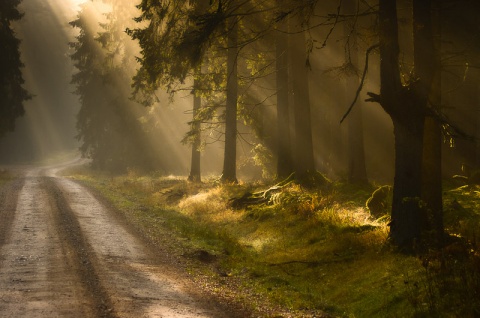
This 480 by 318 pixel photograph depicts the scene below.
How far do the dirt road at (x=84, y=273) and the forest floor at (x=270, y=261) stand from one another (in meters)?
0.03

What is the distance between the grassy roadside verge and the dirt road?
0.78 metres

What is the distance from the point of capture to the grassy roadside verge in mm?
8625

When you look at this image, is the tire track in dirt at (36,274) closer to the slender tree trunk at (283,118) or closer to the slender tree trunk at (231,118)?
the slender tree trunk at (231,118)

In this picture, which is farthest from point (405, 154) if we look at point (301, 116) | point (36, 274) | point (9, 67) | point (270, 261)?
point (9, 67)

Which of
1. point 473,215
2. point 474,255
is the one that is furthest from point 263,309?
point 473,215

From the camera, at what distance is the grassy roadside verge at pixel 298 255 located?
8.62m

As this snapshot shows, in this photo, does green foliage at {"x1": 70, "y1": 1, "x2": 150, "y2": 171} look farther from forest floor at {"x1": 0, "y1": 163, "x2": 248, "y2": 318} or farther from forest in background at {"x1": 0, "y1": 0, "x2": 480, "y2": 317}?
forest floor at {"x1": 0, "y1": 163, "x2": 248, "y2": 318}

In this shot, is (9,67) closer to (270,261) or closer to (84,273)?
(84,273)

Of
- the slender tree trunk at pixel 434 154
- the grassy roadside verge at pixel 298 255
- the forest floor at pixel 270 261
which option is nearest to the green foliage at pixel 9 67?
A: the forest floor at pixel 270 261

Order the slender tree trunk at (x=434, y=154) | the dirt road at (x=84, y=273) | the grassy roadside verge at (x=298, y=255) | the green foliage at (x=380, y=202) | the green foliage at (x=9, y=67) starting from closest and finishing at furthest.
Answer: the dirt road at (x=84, y=273) → the grassy roadside verge at (x=298, y=255) → the slender tree trunk at (x=434, y=154) → the green foliage at (x=380, y=202) → the green foliage at (x=9, y=67)

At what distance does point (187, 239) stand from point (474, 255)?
27.5ft

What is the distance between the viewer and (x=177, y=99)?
145ft

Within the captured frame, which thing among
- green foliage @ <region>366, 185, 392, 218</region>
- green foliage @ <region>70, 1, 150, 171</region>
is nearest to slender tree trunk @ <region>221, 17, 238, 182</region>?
green foliage @ <region>366, 185, 392, 218</region>

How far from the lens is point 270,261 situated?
483 inches
